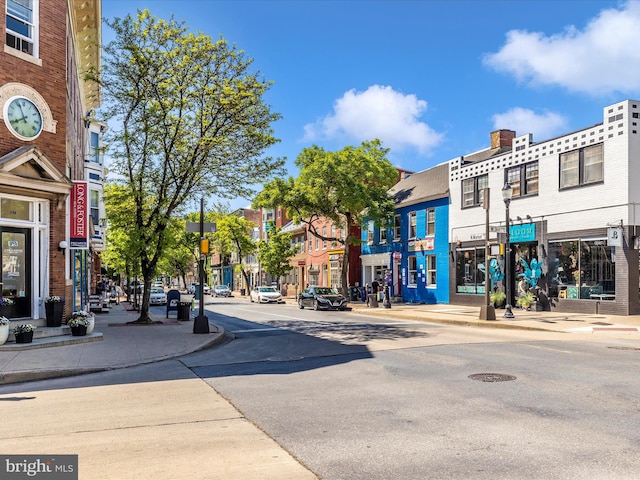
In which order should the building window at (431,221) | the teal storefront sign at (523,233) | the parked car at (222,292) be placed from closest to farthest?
1. the teal storefront sign at (523,233)
2. the building window at (431,221)
3. the parked car at (222,292)

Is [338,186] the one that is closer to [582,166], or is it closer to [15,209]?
[582,166]

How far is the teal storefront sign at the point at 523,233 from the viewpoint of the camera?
81.8ft

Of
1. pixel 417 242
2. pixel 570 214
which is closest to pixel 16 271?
pixel 570 214

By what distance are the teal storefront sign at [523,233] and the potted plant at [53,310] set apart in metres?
19.5

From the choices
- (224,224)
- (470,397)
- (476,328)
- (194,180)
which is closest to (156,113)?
(194,180)

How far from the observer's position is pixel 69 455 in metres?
5.49

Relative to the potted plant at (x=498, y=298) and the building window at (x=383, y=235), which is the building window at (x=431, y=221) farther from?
the potted plant at (x=498, y=298)

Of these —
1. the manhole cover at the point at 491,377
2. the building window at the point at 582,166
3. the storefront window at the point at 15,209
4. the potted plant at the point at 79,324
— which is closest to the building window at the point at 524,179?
the building window at the point at 582,166

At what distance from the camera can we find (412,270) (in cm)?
3522

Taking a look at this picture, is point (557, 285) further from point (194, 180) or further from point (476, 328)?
point (194, 180)

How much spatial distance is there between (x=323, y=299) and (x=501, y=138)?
1341cm

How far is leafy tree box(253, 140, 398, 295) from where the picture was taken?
33.7 metres

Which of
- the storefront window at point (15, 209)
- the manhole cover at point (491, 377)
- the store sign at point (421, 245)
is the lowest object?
the manhole cover at point (491, 377)

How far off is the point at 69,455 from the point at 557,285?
2210 centimetres
